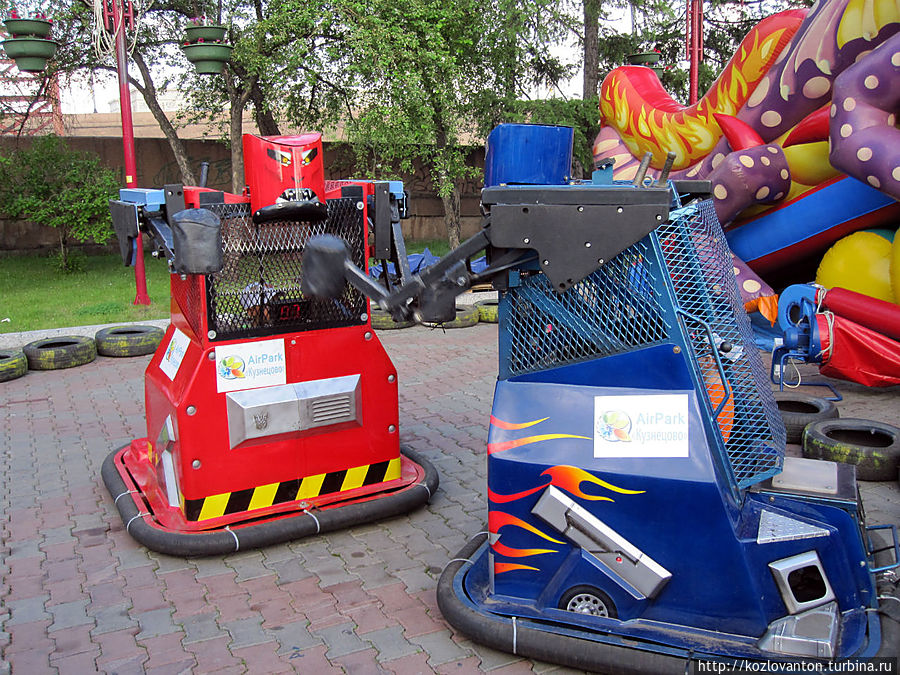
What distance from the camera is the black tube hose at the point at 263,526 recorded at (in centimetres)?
409

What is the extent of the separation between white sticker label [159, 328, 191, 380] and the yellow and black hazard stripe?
74 cm

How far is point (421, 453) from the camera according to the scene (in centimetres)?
564

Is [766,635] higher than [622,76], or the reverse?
[622,76]

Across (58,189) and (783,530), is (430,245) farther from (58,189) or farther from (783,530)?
(783,530)

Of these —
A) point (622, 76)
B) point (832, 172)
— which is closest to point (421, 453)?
point (832, 172)

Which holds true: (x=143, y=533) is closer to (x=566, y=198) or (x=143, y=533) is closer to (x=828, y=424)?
(x=566, y=198)

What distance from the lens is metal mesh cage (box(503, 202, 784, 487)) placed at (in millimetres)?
3086

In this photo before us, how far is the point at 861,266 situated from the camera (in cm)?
725

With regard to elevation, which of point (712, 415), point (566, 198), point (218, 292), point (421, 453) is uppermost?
point (566, 198)

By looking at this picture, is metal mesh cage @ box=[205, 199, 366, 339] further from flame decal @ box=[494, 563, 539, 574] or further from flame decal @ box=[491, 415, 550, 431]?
flame decal @ box=[494, 563, 539, 574]

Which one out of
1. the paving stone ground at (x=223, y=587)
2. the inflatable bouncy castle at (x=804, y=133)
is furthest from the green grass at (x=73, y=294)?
the inflatable bouncy castle at (x=804, y=133)

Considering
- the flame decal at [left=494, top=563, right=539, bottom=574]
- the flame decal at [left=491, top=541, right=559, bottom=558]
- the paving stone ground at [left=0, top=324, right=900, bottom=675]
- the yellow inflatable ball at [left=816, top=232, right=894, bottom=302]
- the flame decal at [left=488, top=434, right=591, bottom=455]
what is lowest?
the paving stone ground at [left=0, top=324, right=900, bottom=675]

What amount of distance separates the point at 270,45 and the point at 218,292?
11.2m

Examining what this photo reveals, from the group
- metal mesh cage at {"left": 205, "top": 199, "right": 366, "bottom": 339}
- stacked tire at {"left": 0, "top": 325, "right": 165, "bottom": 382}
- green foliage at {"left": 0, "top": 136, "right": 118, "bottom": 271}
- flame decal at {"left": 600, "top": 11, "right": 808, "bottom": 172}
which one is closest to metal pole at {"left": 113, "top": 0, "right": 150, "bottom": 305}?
stacked tire at {"left": 0, "top": 325, "right": 165, "bottom": 382}
